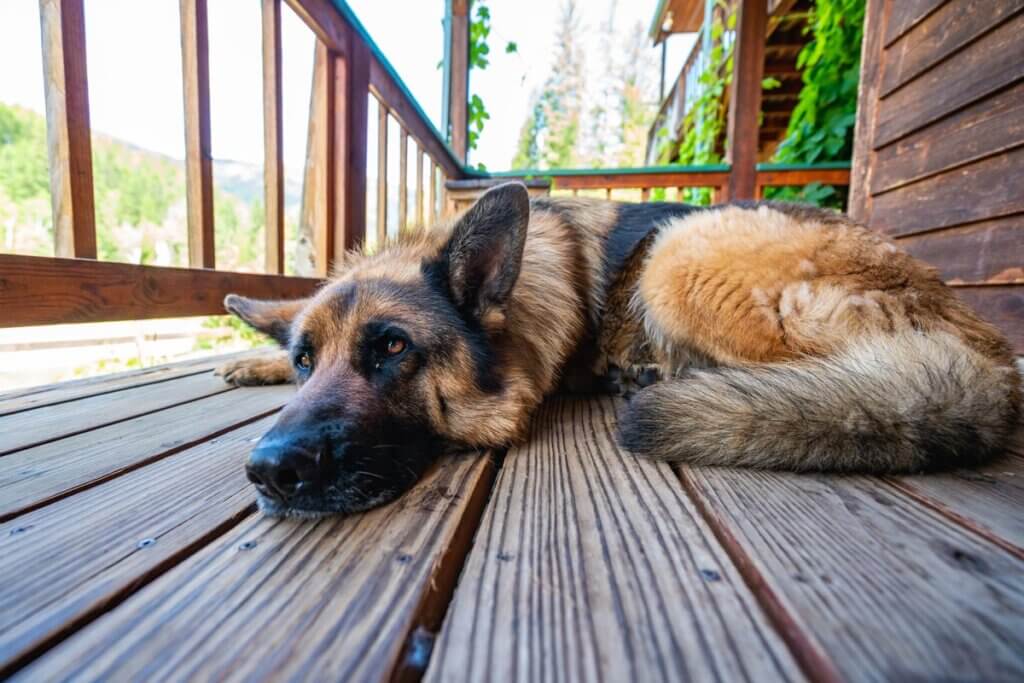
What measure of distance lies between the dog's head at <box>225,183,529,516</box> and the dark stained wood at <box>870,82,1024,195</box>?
257cm

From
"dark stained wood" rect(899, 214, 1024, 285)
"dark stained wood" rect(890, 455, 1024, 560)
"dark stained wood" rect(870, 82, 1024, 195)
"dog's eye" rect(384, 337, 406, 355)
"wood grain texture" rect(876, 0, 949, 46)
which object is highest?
"wood grain texture" rect(876, 0, 949, 46)

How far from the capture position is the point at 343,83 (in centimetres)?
295

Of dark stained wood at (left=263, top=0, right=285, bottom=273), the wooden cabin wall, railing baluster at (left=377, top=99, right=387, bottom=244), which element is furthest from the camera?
railing baluster at (left=377, top=99, right=387, bottom=244)

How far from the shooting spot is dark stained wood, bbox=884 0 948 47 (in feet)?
9.07

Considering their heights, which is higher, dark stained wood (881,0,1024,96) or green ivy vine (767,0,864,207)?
green ivy vine (767,0,864,207)

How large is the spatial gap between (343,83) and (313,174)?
65 cm

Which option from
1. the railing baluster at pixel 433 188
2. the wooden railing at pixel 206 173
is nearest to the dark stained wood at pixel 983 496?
the wooden railing at pixel 206 173

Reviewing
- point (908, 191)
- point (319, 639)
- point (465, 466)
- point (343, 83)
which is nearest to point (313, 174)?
point (343, 83)

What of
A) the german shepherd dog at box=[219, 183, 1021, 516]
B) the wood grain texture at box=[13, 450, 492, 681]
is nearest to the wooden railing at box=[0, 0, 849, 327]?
the german shepherd dog at box=[219, 183, 1021, 516]

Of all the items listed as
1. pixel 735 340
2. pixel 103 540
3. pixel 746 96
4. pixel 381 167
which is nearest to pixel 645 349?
pixel 735 340

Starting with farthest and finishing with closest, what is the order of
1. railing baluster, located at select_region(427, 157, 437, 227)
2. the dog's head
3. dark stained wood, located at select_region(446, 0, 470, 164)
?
1. dark stained wood, located at select_region(446, 0, 470, 164)
2. railing baluster, located at select_region(427, 157, 437, 227)
3. the dog's head

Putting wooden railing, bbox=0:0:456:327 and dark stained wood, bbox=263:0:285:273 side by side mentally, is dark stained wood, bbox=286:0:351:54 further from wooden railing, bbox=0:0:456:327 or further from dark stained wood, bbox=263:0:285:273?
dark stained wood, bbox=263:0:285:273

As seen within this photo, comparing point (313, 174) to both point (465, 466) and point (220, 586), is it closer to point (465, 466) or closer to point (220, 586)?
point (465, 466)

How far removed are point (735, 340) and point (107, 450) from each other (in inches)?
76.9
